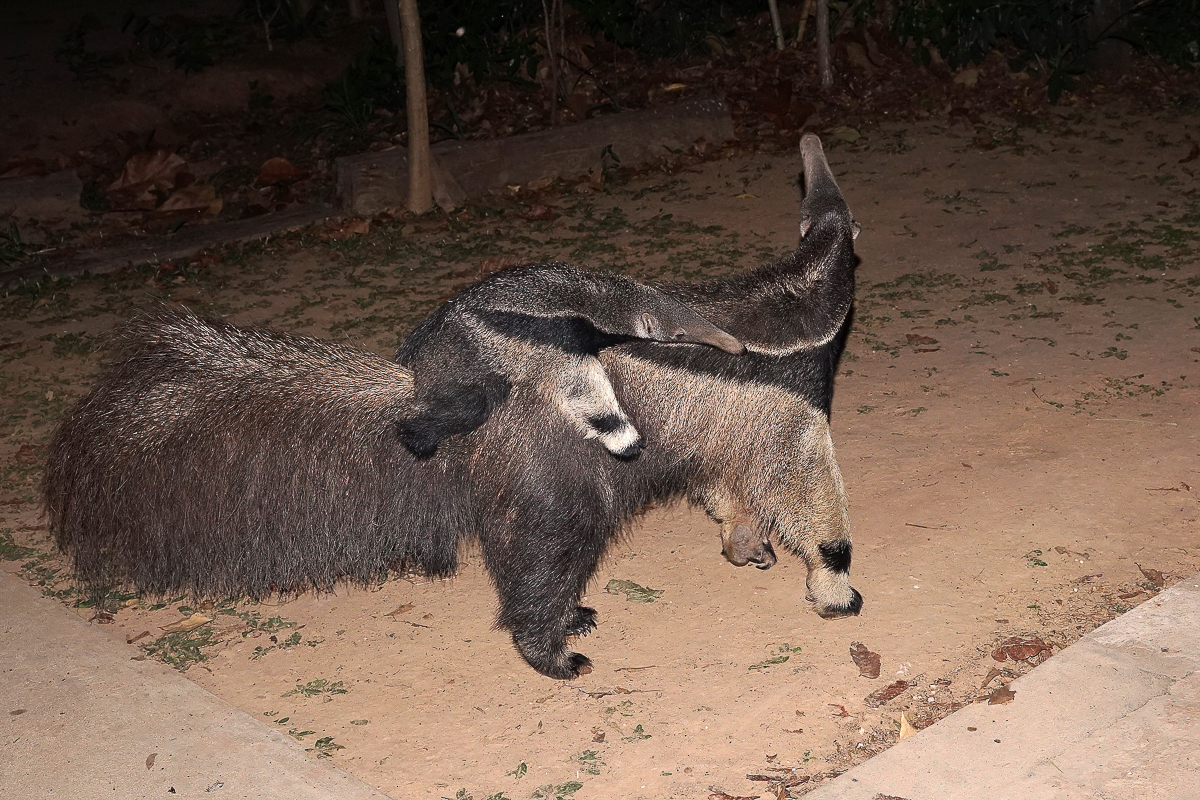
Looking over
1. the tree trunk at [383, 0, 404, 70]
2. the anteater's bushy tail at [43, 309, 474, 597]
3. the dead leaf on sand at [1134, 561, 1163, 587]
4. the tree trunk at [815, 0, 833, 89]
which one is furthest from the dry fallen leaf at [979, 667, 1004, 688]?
the tree trunk at [383, 0, 404, 70]

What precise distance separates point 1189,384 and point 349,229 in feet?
20.0

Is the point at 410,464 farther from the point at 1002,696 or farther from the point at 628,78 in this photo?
the point at 628,78

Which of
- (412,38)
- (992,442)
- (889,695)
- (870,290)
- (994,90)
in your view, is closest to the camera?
(889,695)

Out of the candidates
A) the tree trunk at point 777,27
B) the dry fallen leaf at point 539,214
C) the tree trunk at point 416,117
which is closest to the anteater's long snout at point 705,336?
the dry fallen leaf at point 539,214

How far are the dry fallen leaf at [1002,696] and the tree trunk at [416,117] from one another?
6.81m

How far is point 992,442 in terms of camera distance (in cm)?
478

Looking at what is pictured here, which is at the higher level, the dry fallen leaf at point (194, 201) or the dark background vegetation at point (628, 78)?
the dark background vegetation at point (628, 78)

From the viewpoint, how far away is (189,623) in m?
3.98

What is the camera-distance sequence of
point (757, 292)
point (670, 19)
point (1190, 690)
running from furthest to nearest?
point (670, 19) < point (757, 292) < point (1190, 690)

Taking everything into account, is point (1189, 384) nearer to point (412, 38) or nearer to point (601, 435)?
point (601, 435)

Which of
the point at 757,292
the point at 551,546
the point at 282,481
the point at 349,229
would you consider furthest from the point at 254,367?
the point at 349,229

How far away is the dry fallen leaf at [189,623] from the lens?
3945 millimetres

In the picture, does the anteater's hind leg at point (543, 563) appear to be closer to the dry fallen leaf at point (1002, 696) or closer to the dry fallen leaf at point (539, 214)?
the dry fallen leaf at point (1002, 696)

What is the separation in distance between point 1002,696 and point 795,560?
1234mm
